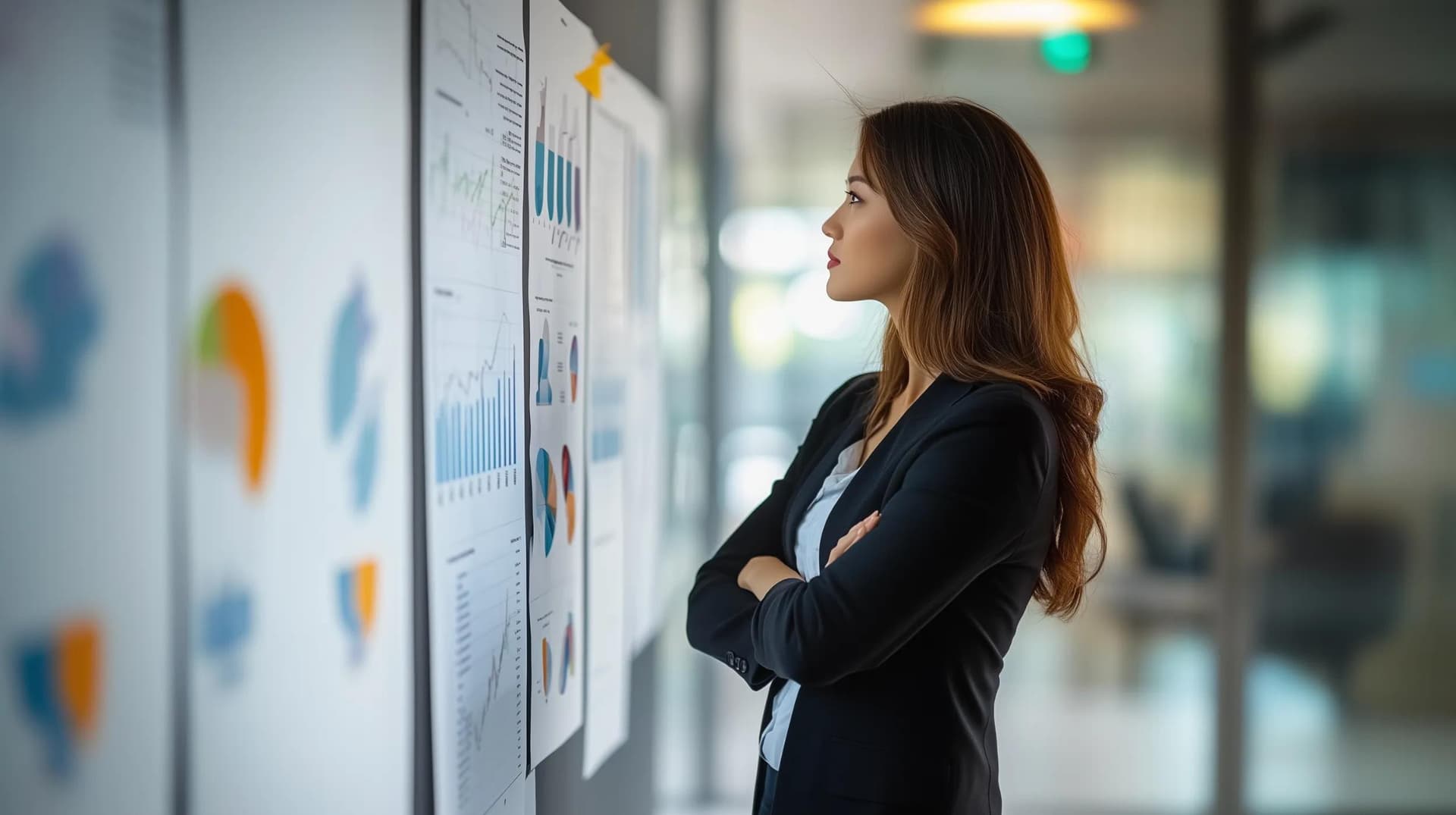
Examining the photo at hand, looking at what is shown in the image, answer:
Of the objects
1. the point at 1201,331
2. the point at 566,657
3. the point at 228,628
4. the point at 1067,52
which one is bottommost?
the point at 566,657

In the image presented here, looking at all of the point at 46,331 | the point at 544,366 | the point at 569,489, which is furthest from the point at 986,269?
the point at 46,331

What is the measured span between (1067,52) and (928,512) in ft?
9.40

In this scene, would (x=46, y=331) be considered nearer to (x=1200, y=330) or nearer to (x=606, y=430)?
(x=606, y=430)

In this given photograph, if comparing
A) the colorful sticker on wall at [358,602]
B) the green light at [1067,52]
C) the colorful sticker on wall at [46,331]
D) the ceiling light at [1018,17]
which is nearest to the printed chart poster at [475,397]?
the colorful sticker on wall at [358,602]

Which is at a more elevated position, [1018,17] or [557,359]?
[1018,17]

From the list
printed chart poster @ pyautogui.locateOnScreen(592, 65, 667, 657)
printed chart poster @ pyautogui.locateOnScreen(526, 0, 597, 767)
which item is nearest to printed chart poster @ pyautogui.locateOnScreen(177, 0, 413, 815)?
printed chart poster @ pyautogui.locateOnScreen(526, 0, 597, 767)

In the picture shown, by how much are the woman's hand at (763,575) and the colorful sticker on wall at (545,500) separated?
14.1 inches

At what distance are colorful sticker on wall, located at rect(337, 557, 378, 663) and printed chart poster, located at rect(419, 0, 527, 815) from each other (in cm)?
14

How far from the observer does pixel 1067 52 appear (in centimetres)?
382

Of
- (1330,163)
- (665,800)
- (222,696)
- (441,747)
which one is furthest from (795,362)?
(222,696)

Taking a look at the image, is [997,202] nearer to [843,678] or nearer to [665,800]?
[843,678]

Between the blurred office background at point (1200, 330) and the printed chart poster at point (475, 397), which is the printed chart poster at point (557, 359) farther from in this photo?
the blurred office background at point (1200, 330)

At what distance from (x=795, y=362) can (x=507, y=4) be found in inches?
96.2

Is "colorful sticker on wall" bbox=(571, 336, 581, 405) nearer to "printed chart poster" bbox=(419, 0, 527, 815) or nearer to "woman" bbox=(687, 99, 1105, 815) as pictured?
"printed chart poster" bbox=(419, 0, 527, 815)
